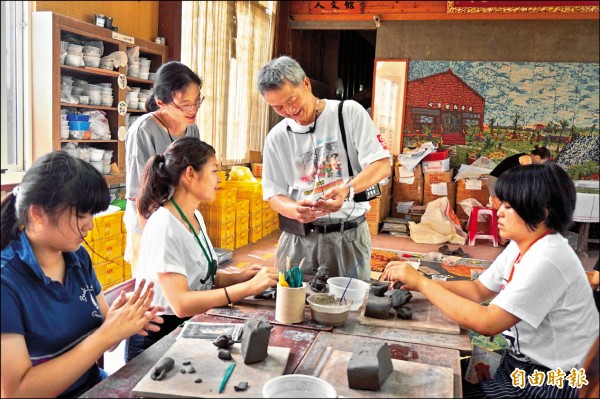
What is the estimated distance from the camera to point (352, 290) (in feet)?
6.35

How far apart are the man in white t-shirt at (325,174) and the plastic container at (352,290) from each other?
492mm

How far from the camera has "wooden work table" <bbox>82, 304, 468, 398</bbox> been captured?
52.3 inches

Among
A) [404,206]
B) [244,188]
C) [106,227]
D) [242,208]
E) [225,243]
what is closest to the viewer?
[106,227]

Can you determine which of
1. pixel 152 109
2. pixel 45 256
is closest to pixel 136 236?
pixel 152 109

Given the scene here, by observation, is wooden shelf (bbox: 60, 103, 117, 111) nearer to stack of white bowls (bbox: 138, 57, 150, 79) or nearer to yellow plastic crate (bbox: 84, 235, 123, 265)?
stack of white bowls (bbox: 138, 57, 150, 79)

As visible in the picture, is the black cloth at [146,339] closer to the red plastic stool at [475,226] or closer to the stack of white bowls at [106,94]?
the stack of white bowls at [106,94]

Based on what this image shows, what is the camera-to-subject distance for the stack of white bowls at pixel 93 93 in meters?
4.59

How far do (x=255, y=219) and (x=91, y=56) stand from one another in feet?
9.47

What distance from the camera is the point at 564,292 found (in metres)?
1.59

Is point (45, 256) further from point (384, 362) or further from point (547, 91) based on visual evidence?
point (547, 91)

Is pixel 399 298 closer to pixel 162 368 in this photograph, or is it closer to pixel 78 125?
pixel 162 368

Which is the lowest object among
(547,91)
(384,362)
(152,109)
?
(384,362)

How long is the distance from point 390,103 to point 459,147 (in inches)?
51.2

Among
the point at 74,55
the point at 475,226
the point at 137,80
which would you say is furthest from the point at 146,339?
the point at 475,226
